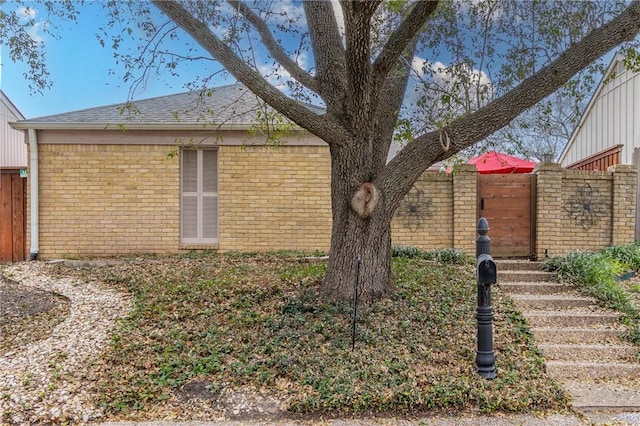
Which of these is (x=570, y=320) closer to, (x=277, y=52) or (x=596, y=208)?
(x=596, y=208)

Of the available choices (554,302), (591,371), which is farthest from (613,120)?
(591,371)

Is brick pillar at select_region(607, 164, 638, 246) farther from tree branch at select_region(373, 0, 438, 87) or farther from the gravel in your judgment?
the gravel

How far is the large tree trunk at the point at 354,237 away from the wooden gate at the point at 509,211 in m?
4.03

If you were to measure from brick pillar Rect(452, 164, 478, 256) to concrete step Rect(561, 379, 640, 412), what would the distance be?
13.8 feet

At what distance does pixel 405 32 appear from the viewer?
4.60 meters

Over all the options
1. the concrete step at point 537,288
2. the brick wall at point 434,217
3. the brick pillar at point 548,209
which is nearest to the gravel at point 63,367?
the brick wall at point 434,217

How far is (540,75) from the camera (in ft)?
16.3

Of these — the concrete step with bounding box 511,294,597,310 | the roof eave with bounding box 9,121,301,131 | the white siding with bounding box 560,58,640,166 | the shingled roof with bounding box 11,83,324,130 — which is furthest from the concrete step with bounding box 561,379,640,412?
the white siding with bounding box 560,58,640,166

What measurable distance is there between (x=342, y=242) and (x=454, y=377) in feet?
6.77

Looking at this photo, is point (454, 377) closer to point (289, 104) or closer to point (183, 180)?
point (289, 104)

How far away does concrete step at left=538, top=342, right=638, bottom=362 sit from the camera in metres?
4.88

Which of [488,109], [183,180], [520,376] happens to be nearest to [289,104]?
[488,109]

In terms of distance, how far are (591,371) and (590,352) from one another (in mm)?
394

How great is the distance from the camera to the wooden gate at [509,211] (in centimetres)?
848
